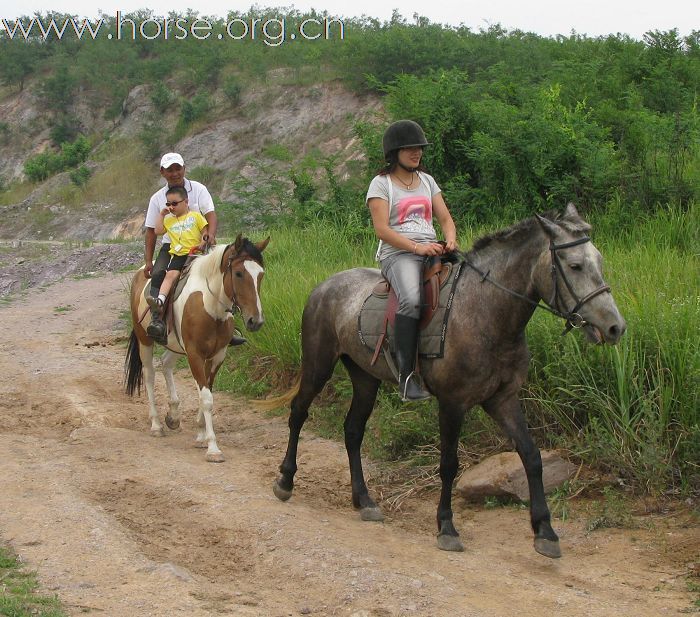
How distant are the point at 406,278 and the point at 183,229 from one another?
3285 millimetres

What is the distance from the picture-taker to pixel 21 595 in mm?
4160

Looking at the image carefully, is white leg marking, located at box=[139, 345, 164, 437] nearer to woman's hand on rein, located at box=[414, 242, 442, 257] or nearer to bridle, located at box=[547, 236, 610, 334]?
woman's hand on rein, located at box=[414, 242, 442, 257]

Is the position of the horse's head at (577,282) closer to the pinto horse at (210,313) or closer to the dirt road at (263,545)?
the dirt road at (263,545)

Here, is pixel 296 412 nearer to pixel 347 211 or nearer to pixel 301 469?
pixel 301 469

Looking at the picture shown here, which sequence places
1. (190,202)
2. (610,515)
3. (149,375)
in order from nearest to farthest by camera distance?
(610,515), (190,202), (149,375)

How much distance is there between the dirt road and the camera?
4.31m

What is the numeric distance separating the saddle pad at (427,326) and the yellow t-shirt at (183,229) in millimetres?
2707

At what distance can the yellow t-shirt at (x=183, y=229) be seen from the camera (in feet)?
26.2

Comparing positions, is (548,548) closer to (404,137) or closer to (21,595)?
(404,137)

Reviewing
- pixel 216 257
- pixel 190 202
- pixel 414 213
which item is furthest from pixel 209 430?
pixel 414 213

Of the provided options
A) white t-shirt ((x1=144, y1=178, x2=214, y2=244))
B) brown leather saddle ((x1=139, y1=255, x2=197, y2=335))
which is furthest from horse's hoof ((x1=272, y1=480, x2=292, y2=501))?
white t-shirt ((x1=144, y1=178, x2=214, y2=244))

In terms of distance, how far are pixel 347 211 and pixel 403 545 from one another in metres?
9.70

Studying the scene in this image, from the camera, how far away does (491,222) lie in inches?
458

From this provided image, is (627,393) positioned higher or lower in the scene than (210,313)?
lower
